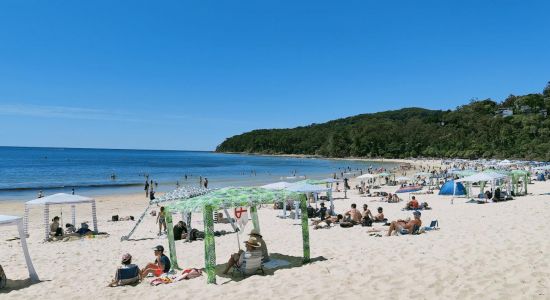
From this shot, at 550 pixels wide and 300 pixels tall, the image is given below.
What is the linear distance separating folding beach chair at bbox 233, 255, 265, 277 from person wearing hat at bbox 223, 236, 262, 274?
5cm

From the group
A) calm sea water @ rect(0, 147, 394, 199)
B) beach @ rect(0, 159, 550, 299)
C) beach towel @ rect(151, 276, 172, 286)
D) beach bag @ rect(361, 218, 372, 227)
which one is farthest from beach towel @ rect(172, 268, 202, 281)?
calm sea water @ rect(0, 147, 394, 199)

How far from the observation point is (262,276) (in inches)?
332

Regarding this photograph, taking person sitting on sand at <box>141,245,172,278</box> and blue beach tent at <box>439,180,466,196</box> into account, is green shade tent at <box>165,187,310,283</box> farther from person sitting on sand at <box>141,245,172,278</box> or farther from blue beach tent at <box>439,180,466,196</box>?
blue beach tent at <box>439,180,466,196</box>

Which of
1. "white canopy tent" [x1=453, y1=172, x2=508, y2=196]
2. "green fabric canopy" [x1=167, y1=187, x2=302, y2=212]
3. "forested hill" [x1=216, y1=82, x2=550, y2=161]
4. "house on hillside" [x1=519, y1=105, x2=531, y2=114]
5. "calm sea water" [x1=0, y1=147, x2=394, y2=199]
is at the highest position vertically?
"house on hillside" [x1=519, y1=105, x2=531, y2=114]

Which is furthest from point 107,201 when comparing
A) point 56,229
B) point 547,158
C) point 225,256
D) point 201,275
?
point 547,158

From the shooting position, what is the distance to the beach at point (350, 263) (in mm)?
7141

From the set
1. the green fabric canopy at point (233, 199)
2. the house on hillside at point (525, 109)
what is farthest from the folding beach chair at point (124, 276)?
the house on hillside at point (525, 109)

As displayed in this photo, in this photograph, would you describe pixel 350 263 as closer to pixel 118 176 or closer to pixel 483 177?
pixel 483 177

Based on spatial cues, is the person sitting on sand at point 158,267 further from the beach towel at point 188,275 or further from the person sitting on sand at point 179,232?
the person sitting on sand at point 179,232

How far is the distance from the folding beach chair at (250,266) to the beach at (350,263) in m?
0.20

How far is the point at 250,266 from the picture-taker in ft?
28.0

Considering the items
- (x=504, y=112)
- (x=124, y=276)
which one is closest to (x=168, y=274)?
(x=124, y=276)

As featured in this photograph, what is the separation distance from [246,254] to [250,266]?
0.26 m

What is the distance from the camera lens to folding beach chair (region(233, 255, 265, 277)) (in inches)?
335
